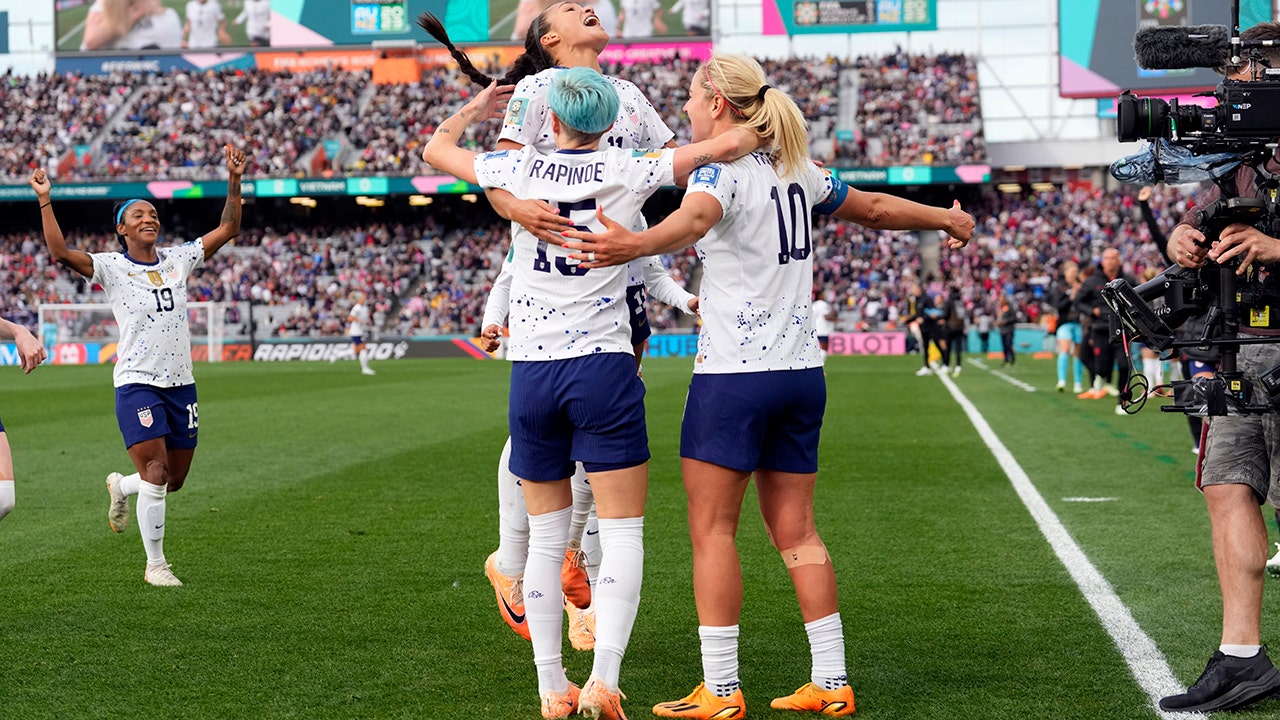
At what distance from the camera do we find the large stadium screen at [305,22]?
169ft

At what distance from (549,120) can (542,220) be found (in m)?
0.67

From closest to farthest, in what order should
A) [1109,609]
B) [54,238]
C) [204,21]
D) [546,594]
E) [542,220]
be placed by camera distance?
[542,220]
[546,594]
[1109,609]
[54,238]
[204,21]

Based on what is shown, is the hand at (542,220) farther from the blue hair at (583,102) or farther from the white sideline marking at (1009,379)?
the white sideline marking at (1009,379)

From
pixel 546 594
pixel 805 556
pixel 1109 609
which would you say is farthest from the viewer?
pixel 1109 609

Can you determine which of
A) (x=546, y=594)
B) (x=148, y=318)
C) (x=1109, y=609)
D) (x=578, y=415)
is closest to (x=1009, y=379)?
A: (x=1109, y=609)

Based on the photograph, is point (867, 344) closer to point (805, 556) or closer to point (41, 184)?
point (41, 184)

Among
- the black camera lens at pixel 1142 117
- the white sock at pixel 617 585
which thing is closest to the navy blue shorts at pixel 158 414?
the white sock at pixel 617 585

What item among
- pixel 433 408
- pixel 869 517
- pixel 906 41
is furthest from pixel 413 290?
pixel 869 517

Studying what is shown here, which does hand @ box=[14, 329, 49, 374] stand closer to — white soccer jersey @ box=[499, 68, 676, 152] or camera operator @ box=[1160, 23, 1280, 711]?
white soccer jersey @ box=[499, 68, 676, 152]

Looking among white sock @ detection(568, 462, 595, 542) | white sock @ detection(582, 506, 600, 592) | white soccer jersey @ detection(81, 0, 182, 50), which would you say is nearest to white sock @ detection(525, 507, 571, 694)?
white sock @ detection(568, 462, 595, 542)

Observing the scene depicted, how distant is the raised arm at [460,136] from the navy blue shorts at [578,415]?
2.29 feet

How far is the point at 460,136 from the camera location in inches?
184

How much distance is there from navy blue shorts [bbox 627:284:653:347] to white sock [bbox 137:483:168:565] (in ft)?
11.0

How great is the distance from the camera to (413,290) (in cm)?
4647
